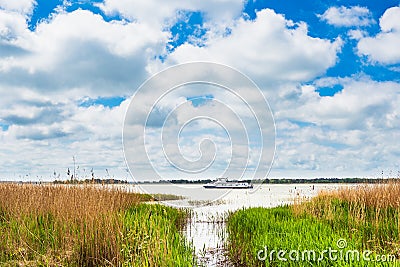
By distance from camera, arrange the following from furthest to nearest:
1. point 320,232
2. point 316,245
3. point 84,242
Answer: point 320,232 → point 84,242 → point 316,245

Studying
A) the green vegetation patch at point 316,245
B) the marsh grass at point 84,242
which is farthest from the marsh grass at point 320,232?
the marsh grass at point 84,242

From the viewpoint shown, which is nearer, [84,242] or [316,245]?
[316,245]

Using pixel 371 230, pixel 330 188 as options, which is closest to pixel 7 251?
pixel 371 230

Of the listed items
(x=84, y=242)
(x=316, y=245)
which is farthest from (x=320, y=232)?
(x=84, y=242)

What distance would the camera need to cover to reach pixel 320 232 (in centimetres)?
713

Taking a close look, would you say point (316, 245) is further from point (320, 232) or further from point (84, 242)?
point (84, 242)

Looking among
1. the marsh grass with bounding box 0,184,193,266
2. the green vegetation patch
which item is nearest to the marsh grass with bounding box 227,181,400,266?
the green vegetation patch

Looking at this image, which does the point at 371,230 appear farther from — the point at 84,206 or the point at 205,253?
the point at 84,206

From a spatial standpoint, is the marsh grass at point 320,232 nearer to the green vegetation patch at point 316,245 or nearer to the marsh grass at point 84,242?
the green vegetation patch at point 316,245

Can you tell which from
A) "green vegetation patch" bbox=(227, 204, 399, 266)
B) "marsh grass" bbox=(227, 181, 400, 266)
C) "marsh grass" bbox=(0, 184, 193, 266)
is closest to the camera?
"green vegetation patch" bbox=(227, 204, 399, 266)

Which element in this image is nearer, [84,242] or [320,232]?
[84,242]

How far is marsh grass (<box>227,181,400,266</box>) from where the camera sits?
20.3 ft

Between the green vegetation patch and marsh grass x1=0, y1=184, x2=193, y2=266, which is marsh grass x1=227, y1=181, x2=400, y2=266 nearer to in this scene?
the green vegetation patch

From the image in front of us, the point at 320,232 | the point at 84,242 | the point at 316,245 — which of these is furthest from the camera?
the point at 320,232
